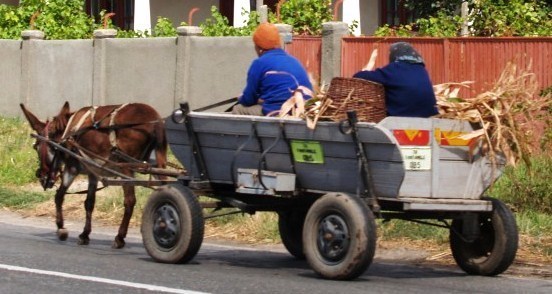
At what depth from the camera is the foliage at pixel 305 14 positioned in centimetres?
2445

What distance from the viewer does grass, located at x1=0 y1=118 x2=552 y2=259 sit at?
1334cm

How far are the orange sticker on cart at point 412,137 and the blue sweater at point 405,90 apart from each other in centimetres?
42

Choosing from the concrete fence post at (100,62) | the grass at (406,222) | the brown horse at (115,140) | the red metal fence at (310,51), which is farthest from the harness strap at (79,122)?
the concrete fence post at (100,62)

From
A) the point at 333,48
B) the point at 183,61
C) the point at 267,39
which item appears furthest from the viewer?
the point at 183,61

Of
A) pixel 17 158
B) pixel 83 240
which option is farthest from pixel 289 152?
pixel 17 158

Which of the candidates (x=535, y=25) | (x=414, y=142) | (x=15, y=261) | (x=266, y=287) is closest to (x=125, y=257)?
(x=15, y=261)

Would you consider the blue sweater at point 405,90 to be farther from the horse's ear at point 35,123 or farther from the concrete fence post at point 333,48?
the concrete fence post at point 333,48

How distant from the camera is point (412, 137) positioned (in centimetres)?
1049

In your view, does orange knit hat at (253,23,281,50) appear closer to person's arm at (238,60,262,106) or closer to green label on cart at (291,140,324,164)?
person's arm at (238,60,262,106)

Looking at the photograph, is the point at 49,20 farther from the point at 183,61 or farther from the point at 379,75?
the point at 379,75

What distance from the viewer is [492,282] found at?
11.1 meters

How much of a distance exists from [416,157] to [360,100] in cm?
65

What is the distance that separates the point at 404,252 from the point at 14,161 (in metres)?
8.87

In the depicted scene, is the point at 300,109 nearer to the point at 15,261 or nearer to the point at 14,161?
the point at 15,261
